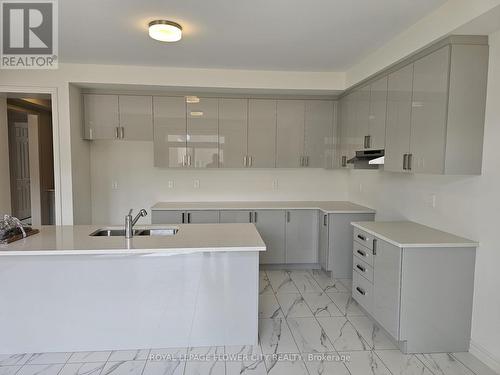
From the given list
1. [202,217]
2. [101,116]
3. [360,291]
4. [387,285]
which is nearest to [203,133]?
[202,217]

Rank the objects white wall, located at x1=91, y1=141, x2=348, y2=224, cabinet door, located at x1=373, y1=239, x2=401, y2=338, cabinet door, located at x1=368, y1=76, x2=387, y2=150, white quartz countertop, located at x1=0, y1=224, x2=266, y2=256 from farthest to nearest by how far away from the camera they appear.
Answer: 1. white wall, located at x1=91, y1=141, x2=348, y2=224
2. cabinet door, located at x1=368, y1=76, x2=387, y2=150
3. cabinet door, located at x1=373, y1=239, x2=401, y2=338
4. white quartz countertop, located at x1=0, y1=224, x2=266, y2=256

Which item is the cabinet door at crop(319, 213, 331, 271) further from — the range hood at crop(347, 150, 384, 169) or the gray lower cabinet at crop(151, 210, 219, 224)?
the gray lower cabinet at crop(151, 210, 219, 224)

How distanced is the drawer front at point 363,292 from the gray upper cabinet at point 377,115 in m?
1.30

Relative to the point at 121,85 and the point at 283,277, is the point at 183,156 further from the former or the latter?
the point at 283,277

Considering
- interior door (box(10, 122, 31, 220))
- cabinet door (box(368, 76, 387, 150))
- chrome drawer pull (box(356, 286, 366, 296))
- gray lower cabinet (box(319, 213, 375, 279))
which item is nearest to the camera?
chrome drawer pull (box(356, 286, 366, 296))

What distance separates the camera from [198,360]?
237cm

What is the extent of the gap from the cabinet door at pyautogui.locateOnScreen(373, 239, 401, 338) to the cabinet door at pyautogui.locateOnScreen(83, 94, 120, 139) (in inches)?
132

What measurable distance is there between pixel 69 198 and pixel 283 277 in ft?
8.98

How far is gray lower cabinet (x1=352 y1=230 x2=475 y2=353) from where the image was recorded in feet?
7.95

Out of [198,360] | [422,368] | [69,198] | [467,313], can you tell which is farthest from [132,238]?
[467,313]

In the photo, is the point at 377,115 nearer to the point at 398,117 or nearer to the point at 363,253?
the point at 398,117

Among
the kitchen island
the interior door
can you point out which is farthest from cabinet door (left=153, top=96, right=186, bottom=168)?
the interior door

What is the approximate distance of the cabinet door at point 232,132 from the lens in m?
4.23

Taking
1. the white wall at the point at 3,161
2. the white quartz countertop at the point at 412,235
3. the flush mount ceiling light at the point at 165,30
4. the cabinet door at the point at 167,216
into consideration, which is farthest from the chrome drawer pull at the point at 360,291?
the white wall at the point at 3,161
